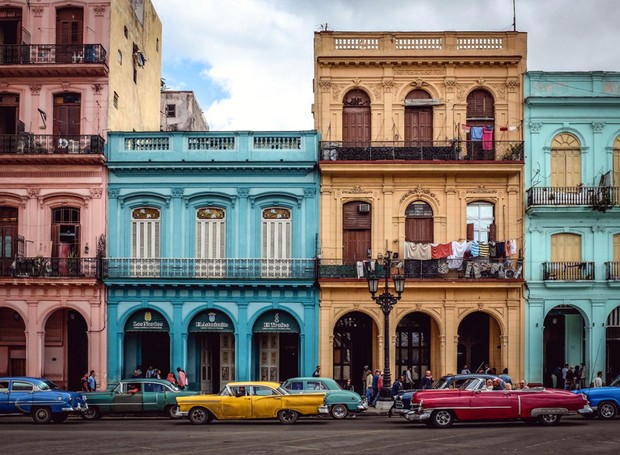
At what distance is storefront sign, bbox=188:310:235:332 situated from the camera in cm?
3291

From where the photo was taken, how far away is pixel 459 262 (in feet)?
105

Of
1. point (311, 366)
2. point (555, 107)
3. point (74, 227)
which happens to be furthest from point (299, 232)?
point (555, 107)

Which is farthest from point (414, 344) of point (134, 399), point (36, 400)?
point (36, 400)

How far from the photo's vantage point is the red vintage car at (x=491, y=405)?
73.3 feet

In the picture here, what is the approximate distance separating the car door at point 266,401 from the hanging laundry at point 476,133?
1375 cm

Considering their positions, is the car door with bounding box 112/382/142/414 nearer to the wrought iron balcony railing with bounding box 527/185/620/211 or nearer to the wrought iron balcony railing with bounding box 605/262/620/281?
the wrought iron balcony railing with bounding box 527/185/620/211

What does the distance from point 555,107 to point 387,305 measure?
11056mm

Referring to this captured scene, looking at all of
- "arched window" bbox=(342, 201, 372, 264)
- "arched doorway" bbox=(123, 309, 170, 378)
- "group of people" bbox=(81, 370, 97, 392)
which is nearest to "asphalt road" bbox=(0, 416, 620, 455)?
"group of people" bbox=(81, 370, 97, 392)

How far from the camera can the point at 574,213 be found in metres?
32.4

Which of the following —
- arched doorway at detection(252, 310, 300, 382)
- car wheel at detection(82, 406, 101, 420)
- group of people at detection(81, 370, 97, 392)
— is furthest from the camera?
arched doorway at detection(252, 310, 300, 382)

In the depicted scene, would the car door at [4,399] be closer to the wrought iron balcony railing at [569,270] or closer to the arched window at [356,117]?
the arched window at [356,117]

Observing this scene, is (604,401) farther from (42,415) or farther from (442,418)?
(42,415)

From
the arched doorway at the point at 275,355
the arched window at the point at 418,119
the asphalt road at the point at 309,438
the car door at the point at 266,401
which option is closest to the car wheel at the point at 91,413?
the asphalt road at the point at 309,438

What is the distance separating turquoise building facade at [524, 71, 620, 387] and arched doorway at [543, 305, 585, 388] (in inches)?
2.6
